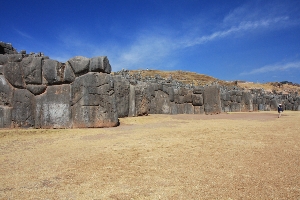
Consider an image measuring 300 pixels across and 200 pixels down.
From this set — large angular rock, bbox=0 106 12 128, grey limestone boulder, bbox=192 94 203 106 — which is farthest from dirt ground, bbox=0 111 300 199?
grey limestone boulder, bbox=192 94 203 106

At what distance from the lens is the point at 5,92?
6992 millimetres

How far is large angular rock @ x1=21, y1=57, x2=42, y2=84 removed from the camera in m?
7.05

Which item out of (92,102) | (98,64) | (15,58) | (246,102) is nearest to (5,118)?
(15,58)

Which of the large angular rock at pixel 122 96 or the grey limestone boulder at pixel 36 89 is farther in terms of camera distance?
the large angular rock at pixel 122 96

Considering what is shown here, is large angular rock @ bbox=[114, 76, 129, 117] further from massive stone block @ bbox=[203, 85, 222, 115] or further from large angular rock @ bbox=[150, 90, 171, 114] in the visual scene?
massive stone block @ bbox=[203, 85, 222, 115]

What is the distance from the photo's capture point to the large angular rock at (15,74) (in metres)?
7.02

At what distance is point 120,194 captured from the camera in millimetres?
2248

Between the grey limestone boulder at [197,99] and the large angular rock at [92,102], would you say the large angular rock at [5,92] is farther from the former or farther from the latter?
the grey limestone boulder at [197,99]

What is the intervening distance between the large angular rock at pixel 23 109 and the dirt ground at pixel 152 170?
7.41ft

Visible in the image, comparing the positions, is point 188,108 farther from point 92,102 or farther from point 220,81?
point 220,81

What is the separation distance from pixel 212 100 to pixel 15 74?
10944 mm

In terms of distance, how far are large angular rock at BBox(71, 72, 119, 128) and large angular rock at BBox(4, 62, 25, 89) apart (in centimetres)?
162

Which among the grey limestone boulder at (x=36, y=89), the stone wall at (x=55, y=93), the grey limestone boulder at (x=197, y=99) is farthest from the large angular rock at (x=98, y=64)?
the grey limestone boulder at (x=197, y=99)

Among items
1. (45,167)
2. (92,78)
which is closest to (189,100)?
(92,78)
